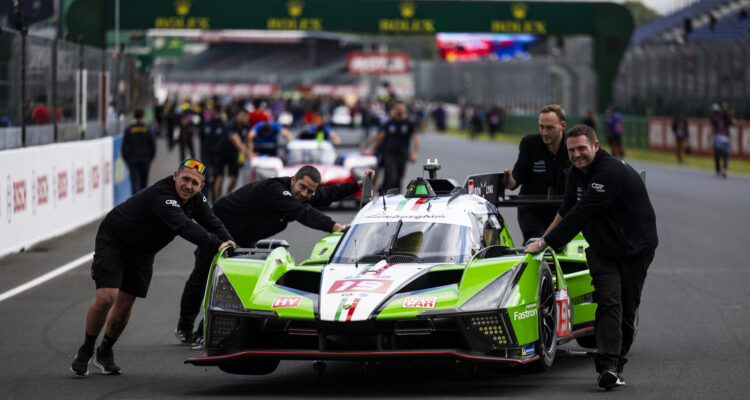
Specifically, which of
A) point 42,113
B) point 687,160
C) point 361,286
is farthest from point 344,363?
point 687,160

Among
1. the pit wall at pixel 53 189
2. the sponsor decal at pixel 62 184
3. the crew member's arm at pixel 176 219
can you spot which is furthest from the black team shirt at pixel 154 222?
the sponsor decal at pixel 62 184

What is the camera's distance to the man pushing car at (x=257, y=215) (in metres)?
9.98

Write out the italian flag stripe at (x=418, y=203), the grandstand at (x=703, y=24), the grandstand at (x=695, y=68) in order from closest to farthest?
the italian flag stripe at (x=418, y=203) → the grandstand at (x=695, y=68) → the grandstand at (x=703, y=24)

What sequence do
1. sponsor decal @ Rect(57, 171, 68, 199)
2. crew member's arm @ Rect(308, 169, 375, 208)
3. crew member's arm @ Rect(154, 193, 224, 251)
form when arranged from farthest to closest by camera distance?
sponsor decal @ Rect(57, 171, 68, 199), crew member's arm @ Rect(308, 169, 375, 208), crew member's arm @ Rect(154, 193, 224, 251)

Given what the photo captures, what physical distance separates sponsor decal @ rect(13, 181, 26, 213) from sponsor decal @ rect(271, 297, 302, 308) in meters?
8.77

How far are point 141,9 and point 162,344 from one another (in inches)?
1425

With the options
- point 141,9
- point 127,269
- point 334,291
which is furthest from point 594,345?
point 141,9

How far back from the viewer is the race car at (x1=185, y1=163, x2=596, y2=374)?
7.87m

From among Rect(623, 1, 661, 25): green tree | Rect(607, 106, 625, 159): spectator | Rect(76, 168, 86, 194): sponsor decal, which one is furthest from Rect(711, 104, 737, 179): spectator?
Rect(623, 1, 661, 25): green tree

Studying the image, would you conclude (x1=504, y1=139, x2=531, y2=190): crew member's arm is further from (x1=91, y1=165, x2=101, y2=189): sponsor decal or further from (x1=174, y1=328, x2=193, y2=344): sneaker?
(x1=91, y1=165, x2=101, y2=189): sponsor decal

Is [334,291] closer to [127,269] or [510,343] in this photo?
[510,343]

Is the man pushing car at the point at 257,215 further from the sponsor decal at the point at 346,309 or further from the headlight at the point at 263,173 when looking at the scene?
the headlight at the point at 263,173

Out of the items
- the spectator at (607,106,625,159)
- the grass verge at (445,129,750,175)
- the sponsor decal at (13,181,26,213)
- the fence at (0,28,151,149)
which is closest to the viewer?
the sponsor decal at (13,181,26,213)

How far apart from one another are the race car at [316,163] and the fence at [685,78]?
1919 centimetres
